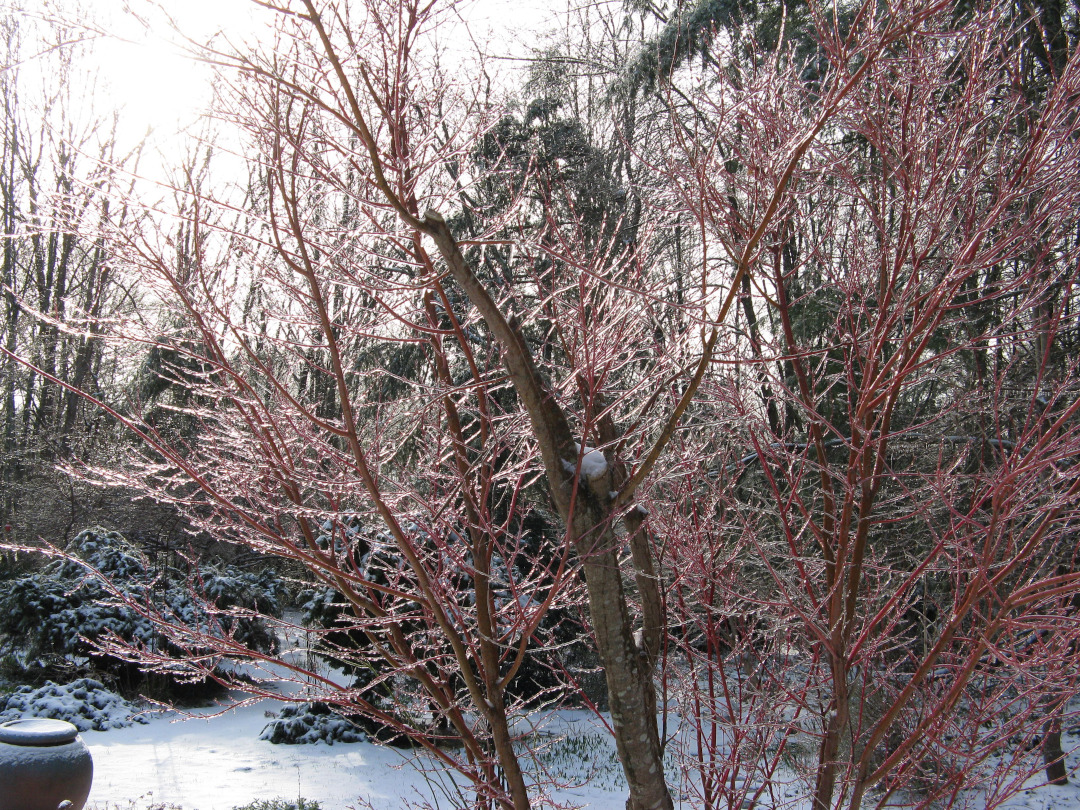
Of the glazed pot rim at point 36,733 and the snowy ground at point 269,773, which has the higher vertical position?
the glazed pot rim at point 36,733

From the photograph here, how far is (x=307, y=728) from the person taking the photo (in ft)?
24.9

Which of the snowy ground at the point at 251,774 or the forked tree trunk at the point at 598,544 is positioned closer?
the forked tree trunk at the point at 598,544

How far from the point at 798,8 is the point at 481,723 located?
28.8ft

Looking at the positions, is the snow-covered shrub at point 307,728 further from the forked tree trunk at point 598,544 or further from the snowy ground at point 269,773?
the forked tree trunk at point 598,544

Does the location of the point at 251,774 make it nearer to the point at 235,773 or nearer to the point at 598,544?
the point at 235,773

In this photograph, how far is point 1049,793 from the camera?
678cm

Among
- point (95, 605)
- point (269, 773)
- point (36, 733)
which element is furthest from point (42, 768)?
point (95, 605)

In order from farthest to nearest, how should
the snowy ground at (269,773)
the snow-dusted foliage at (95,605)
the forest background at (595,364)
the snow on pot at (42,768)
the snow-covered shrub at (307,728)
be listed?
1. the snow-dusted foliage at (95,605)
2. the snow-covered shrub at (307,728)
3. the snowy ground at (269,773)
4. the snow on pot at (42,768)
5. the forest background at (595,364)

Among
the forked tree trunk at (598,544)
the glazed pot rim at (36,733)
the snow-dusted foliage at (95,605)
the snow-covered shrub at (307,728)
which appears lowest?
the snow-covered shrub at (307,728)

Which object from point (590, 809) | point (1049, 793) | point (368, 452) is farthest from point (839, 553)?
point (1049, 793)

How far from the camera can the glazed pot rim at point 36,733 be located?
484 cm

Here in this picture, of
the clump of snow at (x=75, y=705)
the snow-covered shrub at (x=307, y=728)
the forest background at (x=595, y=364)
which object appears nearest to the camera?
the forest background at (x=595, y=364)

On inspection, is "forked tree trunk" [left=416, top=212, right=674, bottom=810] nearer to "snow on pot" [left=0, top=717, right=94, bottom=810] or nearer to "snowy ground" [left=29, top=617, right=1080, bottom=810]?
"snowy ground" [left=29, top=617, right=1080, bottom=810]

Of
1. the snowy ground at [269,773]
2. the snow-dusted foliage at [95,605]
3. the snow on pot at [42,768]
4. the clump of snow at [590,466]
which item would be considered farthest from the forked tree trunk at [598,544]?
the snow-dusted foliage at [95,605]
